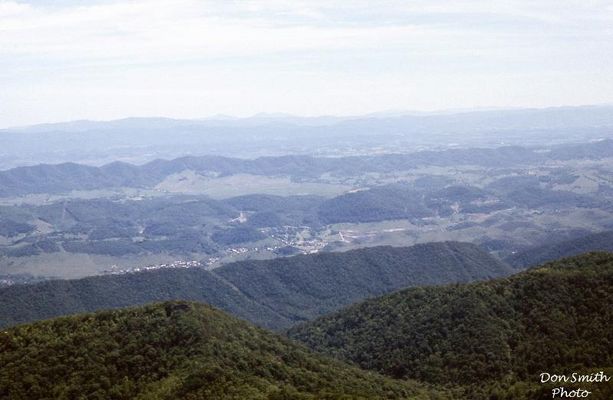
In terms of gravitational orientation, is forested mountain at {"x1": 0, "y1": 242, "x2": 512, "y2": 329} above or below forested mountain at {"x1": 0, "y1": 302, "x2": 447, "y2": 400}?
below

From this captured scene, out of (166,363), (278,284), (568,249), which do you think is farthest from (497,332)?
(568,249)

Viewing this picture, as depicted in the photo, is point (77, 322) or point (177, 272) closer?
point (77, 322)

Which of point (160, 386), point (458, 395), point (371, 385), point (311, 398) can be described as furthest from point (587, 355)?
point (160, 386)

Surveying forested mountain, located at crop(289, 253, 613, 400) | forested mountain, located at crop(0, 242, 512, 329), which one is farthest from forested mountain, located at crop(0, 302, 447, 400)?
forested mountain, located at crop(0, 242, 512, 329)

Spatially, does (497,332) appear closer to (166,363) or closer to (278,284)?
(166,363)

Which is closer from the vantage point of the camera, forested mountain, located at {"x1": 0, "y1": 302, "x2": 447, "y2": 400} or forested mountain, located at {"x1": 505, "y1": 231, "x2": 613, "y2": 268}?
forested mountain, located at {"x1": 0, "y1": 302, "x2": 447, "y2": 400}

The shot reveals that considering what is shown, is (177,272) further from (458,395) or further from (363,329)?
(458,395)

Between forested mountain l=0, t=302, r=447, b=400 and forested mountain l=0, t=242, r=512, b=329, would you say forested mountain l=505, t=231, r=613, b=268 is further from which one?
forested mountain l=0, t=302, r=447, b=400
